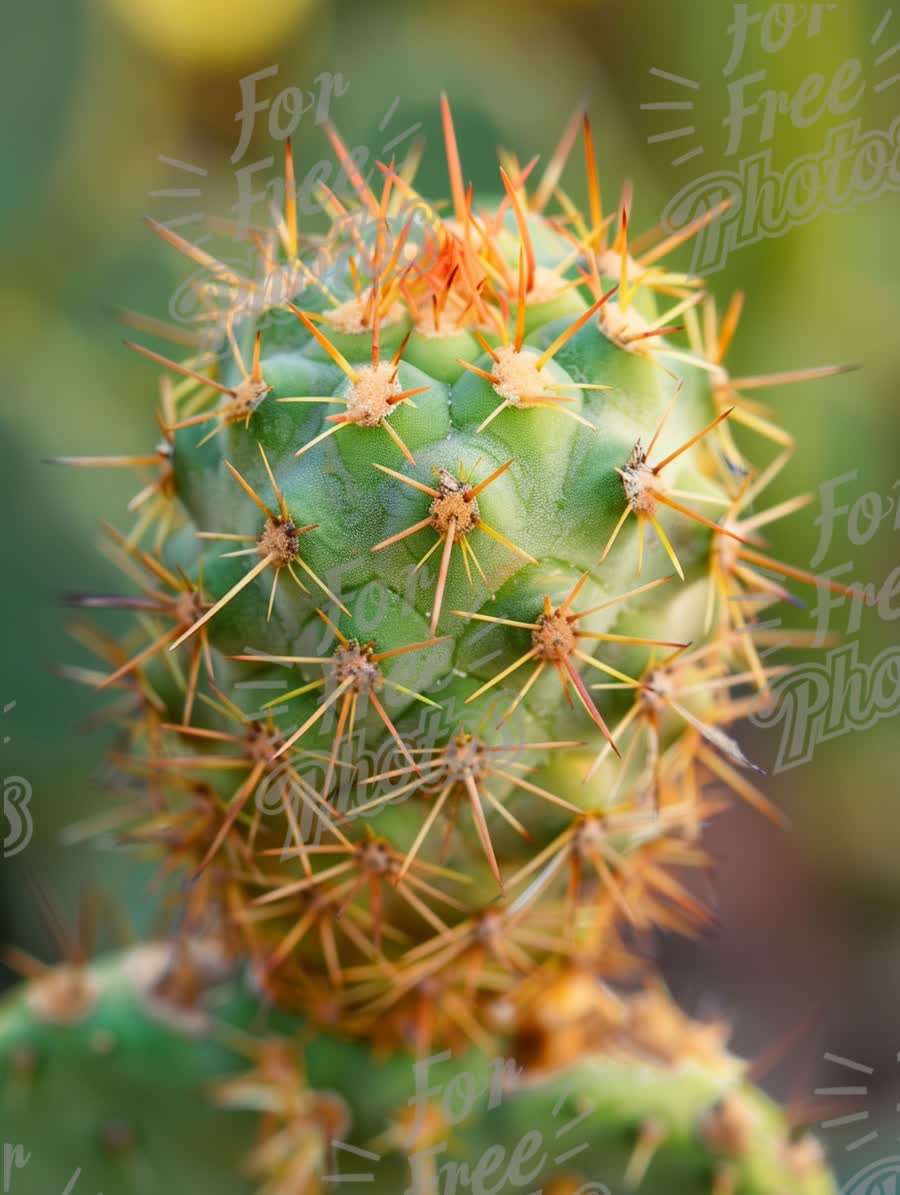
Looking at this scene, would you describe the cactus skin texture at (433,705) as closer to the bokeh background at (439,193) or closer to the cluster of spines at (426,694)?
the cluster of spines at (426,694)

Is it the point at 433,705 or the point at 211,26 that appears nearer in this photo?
the point at 433,705

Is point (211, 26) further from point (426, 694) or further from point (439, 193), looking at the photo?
point (426, 694)

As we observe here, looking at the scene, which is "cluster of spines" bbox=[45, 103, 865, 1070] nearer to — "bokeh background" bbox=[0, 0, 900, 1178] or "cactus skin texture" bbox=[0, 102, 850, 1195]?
"cactus skin texture" bbox=[0, 102, 850, 1195]

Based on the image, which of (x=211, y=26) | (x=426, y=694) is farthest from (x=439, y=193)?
(x=426, y=694)

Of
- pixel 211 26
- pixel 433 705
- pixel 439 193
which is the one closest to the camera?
pixel 433 705

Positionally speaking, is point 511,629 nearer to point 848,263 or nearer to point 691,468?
point 691,468

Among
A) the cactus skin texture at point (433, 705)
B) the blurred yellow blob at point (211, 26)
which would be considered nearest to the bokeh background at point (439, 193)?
the blurred yellow blob at point (211, 26)
